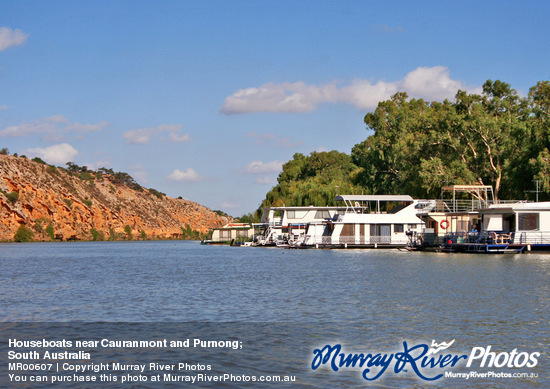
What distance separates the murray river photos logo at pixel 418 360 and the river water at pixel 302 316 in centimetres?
8

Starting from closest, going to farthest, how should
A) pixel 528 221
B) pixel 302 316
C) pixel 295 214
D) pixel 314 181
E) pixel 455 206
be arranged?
pixel 302 316
pixel 528 221
pixel 455 206
pixel 295 214
pixel 314 181

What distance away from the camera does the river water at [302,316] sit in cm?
1304

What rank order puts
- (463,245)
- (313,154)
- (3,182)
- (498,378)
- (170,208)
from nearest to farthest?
(498,378) → (463,245) → (3,182) → (313,154) → (170,208)

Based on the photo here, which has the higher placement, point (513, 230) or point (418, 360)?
point (513, 230)

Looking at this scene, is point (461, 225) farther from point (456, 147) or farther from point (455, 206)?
point (456, 147)

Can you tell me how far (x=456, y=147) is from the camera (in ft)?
211

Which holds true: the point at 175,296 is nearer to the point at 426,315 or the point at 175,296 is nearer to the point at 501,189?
the point at 426,315

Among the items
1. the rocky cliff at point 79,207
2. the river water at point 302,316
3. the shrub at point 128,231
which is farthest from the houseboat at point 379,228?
the shrub at point 128,231

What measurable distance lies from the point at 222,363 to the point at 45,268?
30722mm

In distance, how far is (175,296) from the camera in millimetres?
24797

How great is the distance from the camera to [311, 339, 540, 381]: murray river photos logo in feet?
42.4

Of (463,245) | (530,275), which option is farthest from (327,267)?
(463,245)

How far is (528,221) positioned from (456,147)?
1664 centimetres

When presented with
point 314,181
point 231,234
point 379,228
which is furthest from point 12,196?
point 379,228
